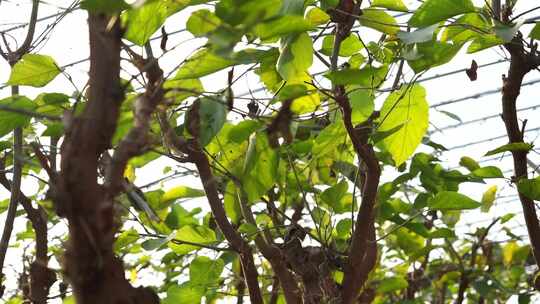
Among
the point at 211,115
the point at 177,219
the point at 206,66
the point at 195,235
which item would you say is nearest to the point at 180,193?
the point at 177,219

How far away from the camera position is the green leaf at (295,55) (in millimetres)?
743

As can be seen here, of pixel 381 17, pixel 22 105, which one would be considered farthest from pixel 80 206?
pixel 381 17

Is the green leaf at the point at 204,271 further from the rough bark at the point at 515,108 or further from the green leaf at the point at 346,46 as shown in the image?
the rough bark at the point at 515,108

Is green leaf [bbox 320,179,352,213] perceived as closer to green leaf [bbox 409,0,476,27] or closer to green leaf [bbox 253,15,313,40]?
green leaf [bbox 409,0,476,27]

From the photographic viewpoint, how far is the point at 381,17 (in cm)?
88

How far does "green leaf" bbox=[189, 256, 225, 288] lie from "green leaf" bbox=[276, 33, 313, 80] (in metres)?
0.43

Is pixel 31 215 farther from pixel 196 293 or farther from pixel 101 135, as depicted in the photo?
pixel 101 135

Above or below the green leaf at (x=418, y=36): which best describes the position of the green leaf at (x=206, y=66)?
above

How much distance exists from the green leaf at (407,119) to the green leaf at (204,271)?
332 mm

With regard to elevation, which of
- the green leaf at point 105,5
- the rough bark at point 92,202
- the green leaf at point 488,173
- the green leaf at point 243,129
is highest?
the green leaf at point 488,173

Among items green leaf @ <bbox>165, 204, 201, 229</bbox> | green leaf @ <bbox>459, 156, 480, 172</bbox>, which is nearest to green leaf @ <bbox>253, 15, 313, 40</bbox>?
green leaf @ <bbox>165, 204, 201, 229</bbox>

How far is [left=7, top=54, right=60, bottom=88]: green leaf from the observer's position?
89 cm

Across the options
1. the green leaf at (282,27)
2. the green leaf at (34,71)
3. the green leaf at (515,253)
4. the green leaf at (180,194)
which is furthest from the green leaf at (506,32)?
the green leaf at (515,253)

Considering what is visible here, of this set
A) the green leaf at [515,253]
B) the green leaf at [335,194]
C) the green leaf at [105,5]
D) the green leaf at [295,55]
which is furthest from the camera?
the green leaf at [515,253]
